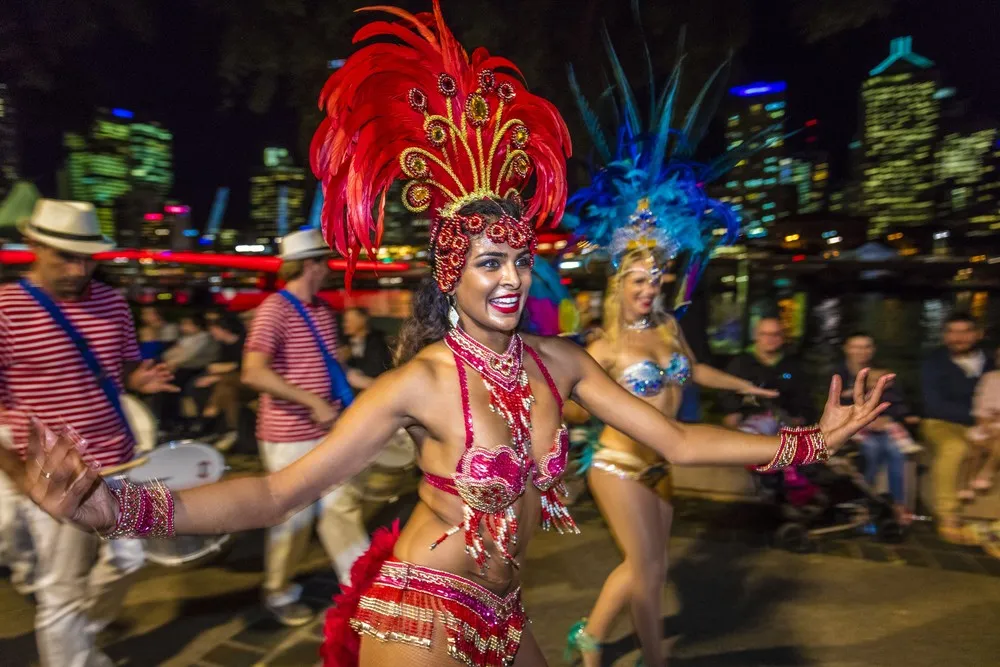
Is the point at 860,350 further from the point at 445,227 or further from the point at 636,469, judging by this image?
the point at 445,227

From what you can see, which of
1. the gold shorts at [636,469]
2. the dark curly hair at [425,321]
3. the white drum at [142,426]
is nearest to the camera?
the dark curly hair at [425,321]

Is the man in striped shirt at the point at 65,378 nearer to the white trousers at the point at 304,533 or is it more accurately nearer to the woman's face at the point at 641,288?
the white trousers at the point at 304,533

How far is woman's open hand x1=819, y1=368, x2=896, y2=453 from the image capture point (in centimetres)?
219

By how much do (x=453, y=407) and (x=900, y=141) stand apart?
2573 inches

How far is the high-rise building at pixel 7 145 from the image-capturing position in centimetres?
925

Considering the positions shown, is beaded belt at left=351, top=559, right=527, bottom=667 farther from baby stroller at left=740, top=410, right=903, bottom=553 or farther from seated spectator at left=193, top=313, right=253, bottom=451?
seated spectator at left=193, top=313, right=253, bottom=451

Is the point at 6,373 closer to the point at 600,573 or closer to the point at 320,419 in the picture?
the point at 320,419

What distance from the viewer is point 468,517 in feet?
6.62

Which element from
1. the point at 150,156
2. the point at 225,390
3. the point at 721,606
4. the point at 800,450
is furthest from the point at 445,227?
the point at 150,156

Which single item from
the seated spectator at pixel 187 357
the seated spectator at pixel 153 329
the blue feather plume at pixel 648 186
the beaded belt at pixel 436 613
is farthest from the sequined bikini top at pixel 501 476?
the seated spectator at pixel 153 329

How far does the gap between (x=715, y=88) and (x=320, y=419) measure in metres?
3.53

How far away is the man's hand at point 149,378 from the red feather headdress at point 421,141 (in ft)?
6.10

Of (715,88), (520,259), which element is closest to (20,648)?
(520,259)

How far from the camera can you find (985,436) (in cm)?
516
